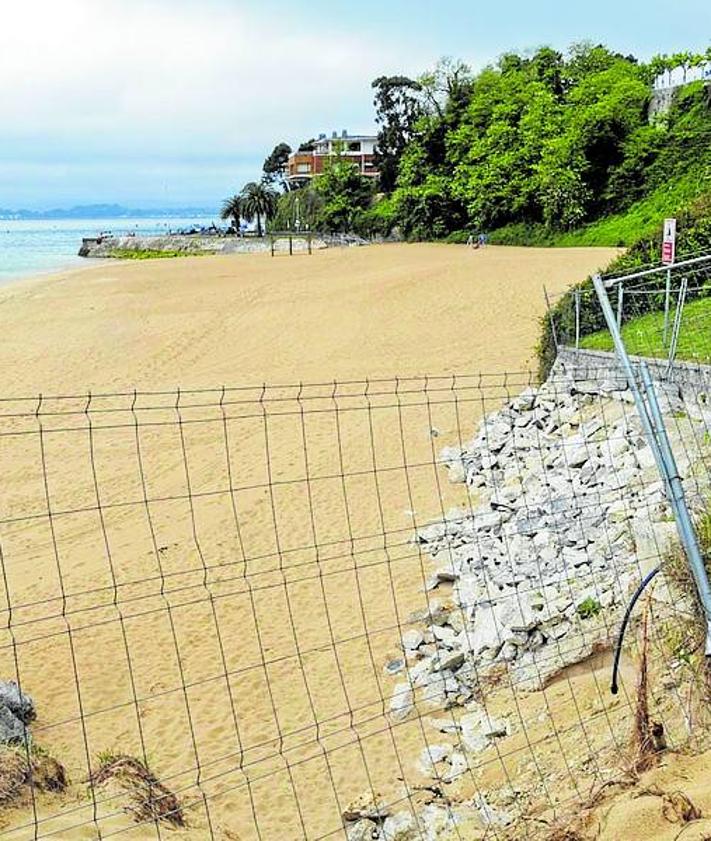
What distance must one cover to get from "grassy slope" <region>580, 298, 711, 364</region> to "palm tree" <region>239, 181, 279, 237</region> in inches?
2629

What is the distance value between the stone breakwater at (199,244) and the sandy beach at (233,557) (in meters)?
35.6

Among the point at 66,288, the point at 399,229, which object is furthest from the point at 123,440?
the point at 399,229

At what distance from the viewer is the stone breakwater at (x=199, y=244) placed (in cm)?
6012

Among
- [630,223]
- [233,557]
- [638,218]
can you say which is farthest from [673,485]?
[638,218]

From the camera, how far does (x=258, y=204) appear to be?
79.0m

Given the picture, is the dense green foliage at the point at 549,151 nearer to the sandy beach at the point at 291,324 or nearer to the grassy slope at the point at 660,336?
the sandy beach at the point at 291,324

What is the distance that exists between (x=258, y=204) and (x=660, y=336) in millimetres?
70433

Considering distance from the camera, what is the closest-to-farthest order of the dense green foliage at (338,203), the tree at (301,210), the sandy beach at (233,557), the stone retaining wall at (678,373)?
the sandy beach at (233,557) < the stone retaining wall at (678,373) < the dense green foliage at (338,203) < the tree at (301,210)

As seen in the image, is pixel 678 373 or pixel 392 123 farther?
pixel 392 123

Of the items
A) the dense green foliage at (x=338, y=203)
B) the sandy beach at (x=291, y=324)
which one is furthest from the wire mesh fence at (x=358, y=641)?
the dense green foliage at (x=338, y=203)

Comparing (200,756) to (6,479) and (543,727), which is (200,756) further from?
(6,479)

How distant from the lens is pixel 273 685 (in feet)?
23.9

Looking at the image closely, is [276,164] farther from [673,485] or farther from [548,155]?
[673,485]

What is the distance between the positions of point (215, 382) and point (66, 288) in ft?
84.4
